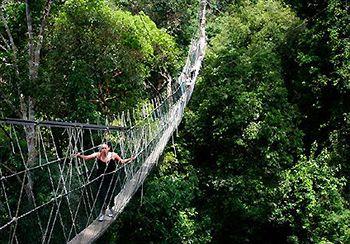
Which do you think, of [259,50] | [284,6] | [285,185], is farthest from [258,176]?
[284,6]

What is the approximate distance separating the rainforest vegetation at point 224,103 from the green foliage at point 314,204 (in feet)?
0.04

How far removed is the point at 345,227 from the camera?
200 inches

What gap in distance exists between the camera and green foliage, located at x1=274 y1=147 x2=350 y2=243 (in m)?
5.15

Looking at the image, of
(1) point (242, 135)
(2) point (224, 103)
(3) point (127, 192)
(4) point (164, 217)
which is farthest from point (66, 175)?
(2) point (224, 103)

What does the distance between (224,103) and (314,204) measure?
60.6 inches

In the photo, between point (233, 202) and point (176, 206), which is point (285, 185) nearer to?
point (233, 202)

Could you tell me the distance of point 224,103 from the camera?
6.12 meters

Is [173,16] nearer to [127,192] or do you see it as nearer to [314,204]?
[314,204]

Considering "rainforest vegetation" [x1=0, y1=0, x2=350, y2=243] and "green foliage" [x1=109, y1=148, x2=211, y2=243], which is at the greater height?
"rainforest vegetation" [x1=0, y1=0, x2=350, y2=243]

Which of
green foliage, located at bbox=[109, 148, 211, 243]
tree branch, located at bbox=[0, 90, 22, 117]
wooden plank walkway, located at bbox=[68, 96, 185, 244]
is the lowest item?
green foliage, located at bbox=[109, 148, 211, 243]

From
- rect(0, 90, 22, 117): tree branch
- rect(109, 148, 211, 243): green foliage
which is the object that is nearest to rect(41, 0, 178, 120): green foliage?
rect(0, 90, 22, 117): tree branch

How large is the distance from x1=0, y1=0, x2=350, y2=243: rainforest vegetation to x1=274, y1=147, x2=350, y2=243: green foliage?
0.01 metres

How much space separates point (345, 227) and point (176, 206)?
1609 mm

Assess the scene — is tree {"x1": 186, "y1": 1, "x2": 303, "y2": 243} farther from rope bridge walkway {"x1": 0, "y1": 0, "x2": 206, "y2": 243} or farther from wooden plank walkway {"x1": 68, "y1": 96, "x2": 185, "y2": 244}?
wooden plank walkway {"x1": 68, "y1": 96, "x2": 185, "y2": 244}
